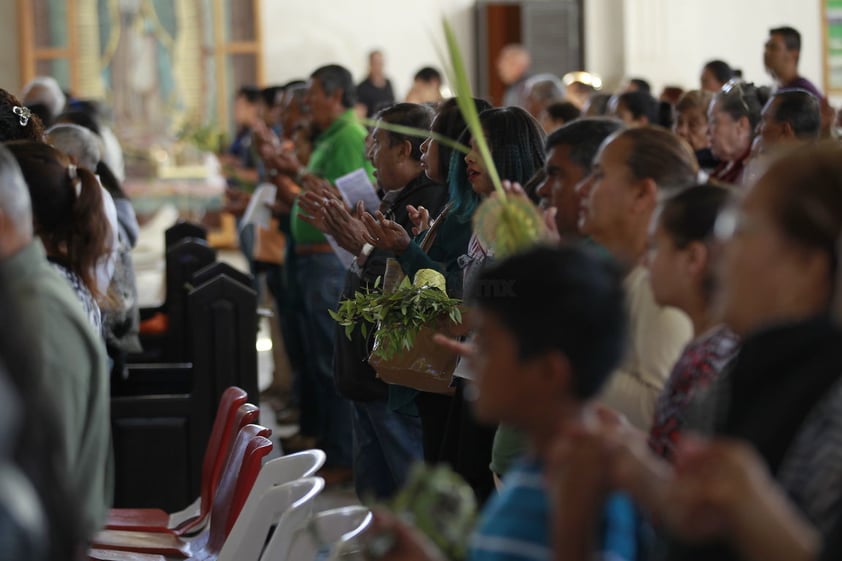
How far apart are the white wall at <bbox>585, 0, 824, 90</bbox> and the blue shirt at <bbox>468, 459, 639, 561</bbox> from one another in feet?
50.2

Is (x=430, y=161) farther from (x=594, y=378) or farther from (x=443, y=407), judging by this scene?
(x=594, y=378)

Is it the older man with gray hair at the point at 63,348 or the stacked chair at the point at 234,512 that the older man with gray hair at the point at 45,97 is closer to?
the stacked chair at the point at 234,512

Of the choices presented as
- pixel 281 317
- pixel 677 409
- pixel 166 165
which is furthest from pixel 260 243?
pixel 166 165

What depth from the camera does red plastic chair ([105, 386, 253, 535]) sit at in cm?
431

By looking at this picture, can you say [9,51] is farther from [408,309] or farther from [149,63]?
[408,309]

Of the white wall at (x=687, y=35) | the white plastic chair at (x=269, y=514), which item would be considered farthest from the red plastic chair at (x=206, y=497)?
the white wall at (x=687, y=35)

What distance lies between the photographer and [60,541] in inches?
73.3

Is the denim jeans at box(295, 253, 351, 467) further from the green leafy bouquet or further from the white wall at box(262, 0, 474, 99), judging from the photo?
the white wall at box(262, 0, 474, 99)

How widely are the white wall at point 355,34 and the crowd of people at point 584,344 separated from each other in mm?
12755

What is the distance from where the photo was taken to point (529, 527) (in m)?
1.89

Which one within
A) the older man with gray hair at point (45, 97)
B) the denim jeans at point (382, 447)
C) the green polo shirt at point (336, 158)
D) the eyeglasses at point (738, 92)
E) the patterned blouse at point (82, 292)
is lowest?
the denim jeans at point (382, 447)

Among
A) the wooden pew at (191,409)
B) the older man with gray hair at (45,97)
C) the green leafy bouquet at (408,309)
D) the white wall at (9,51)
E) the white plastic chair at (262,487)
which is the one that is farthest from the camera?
the white wall at (9,51)

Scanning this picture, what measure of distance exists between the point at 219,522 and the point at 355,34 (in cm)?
1409

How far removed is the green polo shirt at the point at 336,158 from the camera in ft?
22.1
